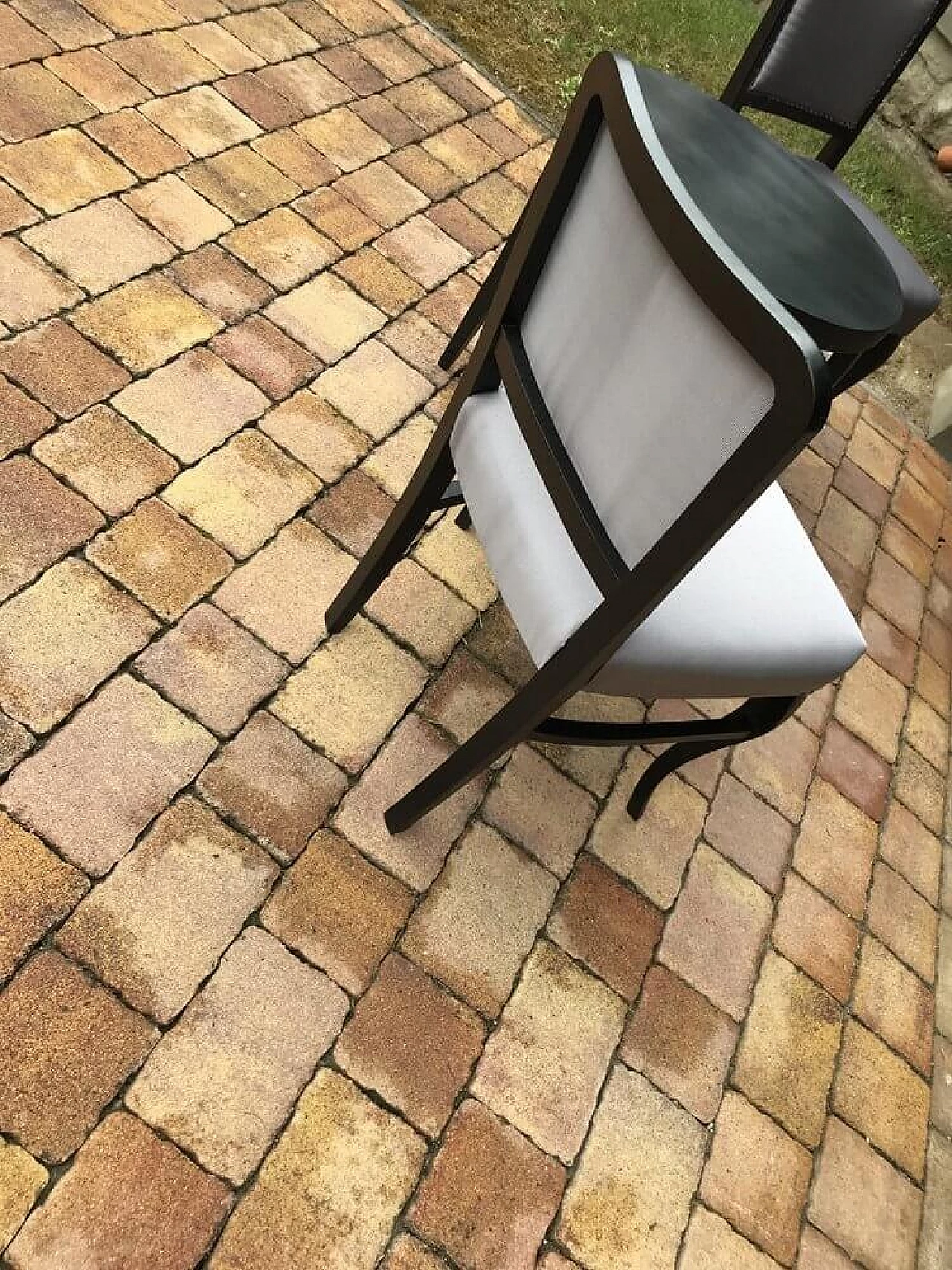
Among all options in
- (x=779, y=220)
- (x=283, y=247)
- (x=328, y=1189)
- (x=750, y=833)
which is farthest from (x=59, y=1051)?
(x=283, y=247)

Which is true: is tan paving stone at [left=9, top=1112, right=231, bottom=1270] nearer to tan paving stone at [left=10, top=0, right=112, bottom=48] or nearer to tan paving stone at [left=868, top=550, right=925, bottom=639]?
tan paving stone at [left=868, top=550, right=925, bottom=639]

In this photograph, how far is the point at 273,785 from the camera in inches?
61.0

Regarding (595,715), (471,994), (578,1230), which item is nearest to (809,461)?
(595,715)

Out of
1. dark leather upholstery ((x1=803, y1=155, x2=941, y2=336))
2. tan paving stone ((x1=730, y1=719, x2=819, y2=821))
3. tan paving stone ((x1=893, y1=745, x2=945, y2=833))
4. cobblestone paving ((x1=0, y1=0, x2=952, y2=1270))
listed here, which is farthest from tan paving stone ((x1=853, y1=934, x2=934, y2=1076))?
dark leather upholstery ((x1=803, y1=155, x2=941, y2=336))

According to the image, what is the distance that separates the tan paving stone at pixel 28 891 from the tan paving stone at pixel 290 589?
502mm

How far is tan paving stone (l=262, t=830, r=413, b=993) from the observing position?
1431 mm

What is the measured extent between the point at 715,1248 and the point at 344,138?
105 inches

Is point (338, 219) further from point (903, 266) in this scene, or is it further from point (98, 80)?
point (903, 266)

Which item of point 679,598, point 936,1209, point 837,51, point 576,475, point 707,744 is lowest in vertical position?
point 936,1209

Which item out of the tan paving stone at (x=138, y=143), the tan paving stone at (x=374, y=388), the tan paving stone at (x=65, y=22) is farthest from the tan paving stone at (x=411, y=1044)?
the tan paving stone at (x=65, y=22)

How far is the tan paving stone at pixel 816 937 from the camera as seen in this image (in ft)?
5.92

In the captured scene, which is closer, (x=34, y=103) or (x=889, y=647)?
(x=34, y=103)

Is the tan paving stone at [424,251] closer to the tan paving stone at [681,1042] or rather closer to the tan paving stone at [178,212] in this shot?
the tan paving stone at [178,212]

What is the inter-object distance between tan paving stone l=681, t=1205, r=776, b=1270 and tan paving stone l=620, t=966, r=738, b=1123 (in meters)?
0.14
